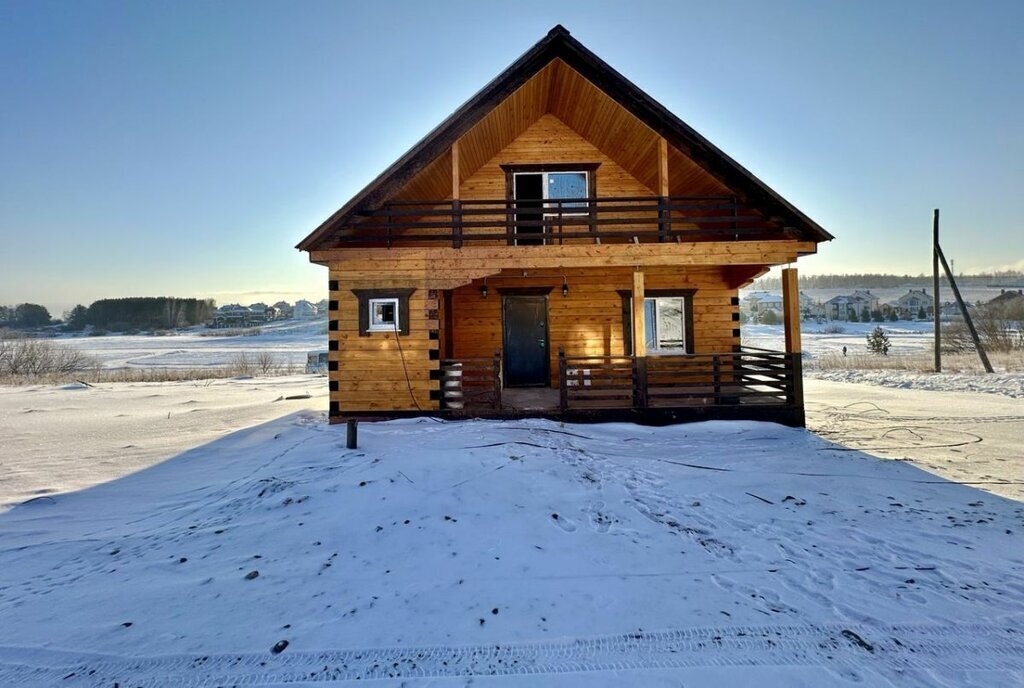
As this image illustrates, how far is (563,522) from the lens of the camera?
4930 millimetres

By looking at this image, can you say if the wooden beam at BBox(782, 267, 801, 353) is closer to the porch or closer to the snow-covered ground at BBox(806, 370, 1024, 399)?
the porch

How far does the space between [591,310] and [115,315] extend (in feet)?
284

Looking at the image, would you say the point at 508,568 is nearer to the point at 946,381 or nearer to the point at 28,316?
the point at 946,381

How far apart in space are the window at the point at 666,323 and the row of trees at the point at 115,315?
80960mm

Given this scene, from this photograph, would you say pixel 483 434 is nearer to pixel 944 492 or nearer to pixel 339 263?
pixel 339 263

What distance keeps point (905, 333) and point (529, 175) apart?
54711 millimetres

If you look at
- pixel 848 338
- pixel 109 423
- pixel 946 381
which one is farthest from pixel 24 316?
pixel 848 338

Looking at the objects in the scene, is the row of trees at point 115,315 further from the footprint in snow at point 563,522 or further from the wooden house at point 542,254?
the footprint in snow at point 563,522

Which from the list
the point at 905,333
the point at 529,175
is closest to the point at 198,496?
the point at 529,175

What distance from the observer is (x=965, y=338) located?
26547 millimetres

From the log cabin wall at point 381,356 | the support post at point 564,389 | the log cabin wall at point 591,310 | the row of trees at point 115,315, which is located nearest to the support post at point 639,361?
the support post at point 564,389

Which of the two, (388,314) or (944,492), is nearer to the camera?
(944,492)

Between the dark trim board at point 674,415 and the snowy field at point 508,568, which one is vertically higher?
the dark trim board at point 674,415

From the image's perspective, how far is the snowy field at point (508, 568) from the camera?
295 cm
